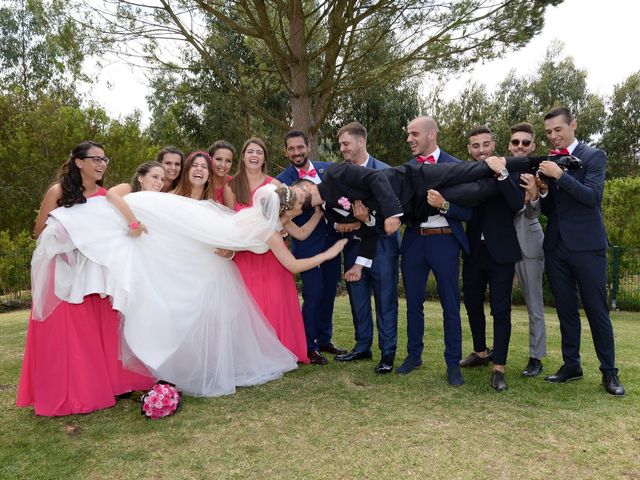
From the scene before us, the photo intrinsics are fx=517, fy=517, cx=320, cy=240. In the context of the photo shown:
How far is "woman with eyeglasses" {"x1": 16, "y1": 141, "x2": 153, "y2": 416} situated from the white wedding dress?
0.02 m

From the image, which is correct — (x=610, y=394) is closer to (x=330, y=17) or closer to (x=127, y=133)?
(x=330, y=17)

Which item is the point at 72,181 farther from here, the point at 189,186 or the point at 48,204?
the point at 189,186

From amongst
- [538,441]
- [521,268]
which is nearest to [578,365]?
[521,268]

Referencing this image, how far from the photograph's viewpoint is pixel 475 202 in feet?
13.9

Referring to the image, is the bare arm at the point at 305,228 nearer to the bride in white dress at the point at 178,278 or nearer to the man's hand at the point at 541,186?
the bride in white dress at the point at 178,278

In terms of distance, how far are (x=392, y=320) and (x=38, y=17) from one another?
10097 millimetres

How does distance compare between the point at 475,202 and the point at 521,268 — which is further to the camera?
the point at 521,268

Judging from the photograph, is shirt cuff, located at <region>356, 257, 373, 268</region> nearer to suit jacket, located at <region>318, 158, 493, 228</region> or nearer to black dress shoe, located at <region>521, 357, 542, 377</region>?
suit jacket, located at <region>318, 158, 493, 228</region>

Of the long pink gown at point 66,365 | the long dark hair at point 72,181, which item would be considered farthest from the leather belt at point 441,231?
the long dark hair at point 72,181

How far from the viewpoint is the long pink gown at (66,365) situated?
393 centimetres

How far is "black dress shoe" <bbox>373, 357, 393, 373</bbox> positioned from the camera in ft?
15.7

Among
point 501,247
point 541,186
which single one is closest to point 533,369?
point 501,247

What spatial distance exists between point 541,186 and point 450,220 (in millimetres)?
822

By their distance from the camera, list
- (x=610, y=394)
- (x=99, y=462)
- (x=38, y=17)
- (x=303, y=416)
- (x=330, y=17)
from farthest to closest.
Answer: (x=330, y=17), (x=38, y=17), (x=610, y=394), (x=303, y=416), (x=99, y=462)
